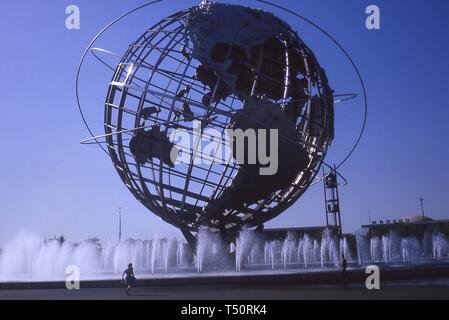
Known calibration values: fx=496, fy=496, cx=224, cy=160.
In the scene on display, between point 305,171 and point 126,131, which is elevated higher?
point 126,131

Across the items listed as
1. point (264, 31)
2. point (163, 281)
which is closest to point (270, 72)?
point (264, 31)

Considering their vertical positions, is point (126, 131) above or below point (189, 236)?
above

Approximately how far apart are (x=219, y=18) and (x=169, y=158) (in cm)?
427

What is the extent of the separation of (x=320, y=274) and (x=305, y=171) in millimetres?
3936

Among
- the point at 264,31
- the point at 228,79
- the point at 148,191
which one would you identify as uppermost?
the point at 264,31

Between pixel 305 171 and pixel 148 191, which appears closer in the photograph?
pixel 148 191

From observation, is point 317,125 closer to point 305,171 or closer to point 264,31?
point 305,171

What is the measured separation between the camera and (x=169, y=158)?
1411 cm

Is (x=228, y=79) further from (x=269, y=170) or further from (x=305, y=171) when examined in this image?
(x=305, y=171)

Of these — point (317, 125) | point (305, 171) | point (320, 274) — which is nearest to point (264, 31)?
point (317, 125)
